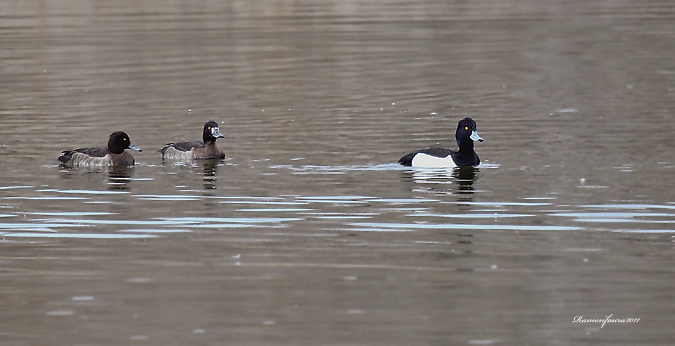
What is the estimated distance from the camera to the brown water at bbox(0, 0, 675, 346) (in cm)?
1038

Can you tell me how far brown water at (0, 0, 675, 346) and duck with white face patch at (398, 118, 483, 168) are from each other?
13.1 inches

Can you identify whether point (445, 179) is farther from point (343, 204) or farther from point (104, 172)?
point (104, 172)

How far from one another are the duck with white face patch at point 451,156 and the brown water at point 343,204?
332 millimetres

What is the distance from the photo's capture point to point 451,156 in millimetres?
19234

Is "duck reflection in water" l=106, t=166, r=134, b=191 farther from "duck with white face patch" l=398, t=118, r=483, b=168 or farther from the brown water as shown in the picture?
"duck with white face patch" l=398, t=118, r=483, b=168

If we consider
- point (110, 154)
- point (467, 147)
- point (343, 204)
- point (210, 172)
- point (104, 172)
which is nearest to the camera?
point (343, 204)

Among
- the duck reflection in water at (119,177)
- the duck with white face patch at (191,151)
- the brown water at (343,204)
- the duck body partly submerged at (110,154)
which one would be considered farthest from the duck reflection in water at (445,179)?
the duck body partly submerged at (110,154)

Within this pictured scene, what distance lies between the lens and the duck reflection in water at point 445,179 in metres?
17.0

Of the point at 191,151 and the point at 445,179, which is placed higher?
the point at 191,151

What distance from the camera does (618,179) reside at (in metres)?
17.0

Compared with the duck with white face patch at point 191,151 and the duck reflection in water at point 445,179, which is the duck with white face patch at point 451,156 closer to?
the duck reflection in water at point 445,179

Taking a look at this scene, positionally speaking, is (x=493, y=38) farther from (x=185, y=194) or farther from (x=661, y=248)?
(x=661, y=248)

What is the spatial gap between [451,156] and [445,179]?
1.16m

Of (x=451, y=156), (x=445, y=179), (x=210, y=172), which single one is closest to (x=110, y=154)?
(x=210, y=172)
